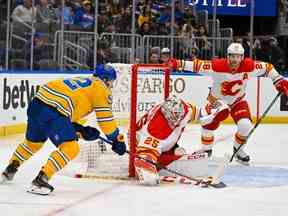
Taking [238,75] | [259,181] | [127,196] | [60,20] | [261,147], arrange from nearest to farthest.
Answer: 1. [127,196]
2. [259,181]
3. [238,75]
4. [261,147]
5. [60,20]

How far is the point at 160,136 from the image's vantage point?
669cm

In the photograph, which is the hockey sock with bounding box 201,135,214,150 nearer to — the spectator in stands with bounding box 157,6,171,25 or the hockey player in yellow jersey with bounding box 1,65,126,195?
the hockey player in yellow jersey with bounding box 1,65,126,195

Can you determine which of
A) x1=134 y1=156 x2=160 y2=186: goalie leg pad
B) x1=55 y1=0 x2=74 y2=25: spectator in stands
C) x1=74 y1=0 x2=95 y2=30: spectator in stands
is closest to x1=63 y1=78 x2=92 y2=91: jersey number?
x1=134 y1=156 x2=160 y2=186: goalie leg pad

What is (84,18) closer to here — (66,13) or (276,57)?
(66,13)

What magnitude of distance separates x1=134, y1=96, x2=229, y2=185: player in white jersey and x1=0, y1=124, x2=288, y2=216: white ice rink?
0.16 m

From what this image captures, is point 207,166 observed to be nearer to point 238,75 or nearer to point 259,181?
point 259,181

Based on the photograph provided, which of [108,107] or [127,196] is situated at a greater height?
[108,107]

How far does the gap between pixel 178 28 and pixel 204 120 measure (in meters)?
8.76

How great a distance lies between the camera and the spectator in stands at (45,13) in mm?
14008

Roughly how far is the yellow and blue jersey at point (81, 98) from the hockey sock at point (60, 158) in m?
0.26

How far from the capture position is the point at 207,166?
703 centimetres

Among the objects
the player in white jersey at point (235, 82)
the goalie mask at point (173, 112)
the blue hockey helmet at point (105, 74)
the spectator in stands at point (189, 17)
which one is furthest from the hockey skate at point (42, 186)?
the spectator in stands at point (189, 17)

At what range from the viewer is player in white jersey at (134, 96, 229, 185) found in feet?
21.4

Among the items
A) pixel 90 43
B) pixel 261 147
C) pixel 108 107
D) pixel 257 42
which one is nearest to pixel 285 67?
pixel 257 42
